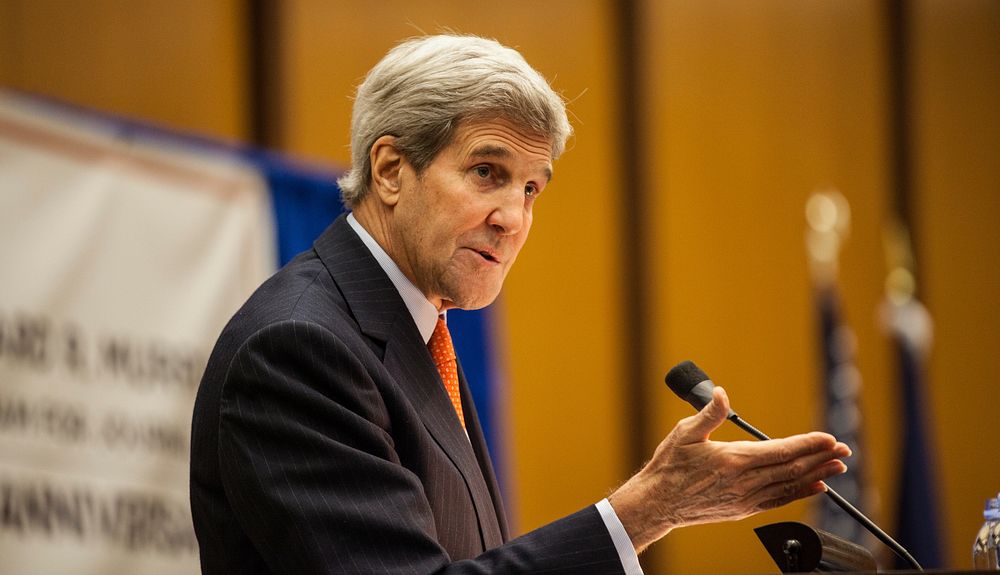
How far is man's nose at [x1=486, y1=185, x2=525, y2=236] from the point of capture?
199 cm

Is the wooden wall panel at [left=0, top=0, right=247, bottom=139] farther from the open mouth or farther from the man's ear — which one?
the open mouth

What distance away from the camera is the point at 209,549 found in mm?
1775

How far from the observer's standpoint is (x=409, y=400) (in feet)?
6.01

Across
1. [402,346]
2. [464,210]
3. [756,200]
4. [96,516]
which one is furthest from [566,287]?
[402,346]

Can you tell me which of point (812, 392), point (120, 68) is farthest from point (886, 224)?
point (120, 68)

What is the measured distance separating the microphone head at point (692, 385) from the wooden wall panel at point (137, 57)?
2474mm

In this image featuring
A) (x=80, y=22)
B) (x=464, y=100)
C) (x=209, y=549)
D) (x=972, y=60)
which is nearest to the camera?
(x=209, y=549)

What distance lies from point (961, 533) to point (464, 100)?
430 cm

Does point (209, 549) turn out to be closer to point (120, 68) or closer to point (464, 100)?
point (464, 100)

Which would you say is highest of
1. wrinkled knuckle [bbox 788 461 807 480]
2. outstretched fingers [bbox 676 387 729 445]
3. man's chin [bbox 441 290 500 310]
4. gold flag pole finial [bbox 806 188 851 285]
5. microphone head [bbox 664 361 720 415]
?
gold flag pole finial [bbox 806 188 851 285]

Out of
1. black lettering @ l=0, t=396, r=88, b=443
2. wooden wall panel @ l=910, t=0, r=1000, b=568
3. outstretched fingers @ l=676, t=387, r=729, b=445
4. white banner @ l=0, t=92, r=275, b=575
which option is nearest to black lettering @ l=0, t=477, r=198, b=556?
white banner @ l=0, t=92, r=275, b=575

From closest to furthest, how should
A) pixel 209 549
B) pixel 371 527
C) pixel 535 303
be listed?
1. pixel 371 527
2. pixel 209 549
3. pixel 535 303

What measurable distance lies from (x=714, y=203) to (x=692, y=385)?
3.40m

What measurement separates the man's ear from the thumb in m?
0.68
